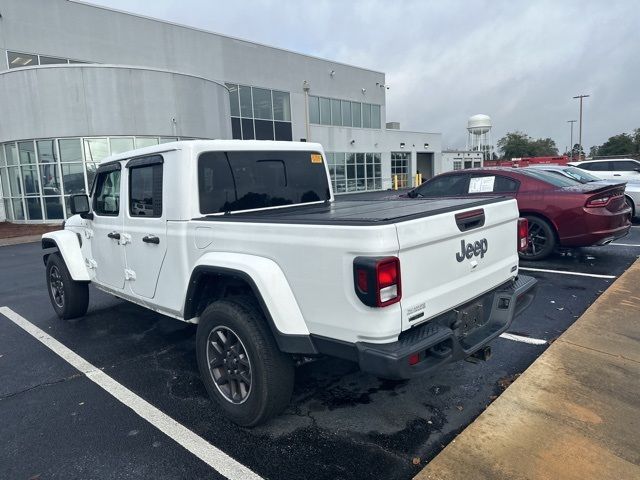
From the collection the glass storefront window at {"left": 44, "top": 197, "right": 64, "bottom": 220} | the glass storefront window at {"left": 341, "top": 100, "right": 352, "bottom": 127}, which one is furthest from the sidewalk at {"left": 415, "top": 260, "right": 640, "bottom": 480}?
the glass storefront window at {"left": 341, "top": 100, "right": 352, "bottom": 127}

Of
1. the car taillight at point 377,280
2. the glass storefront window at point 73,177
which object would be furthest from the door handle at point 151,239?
the glass storefront window at point 73,177

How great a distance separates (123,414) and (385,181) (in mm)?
35325

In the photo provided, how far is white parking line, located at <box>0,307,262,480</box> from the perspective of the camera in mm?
2732

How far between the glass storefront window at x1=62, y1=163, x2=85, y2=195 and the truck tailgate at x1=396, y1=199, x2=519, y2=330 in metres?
18.5

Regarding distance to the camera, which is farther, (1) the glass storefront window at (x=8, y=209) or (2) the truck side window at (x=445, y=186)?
(1) the glass storefront window at (x=8, y=209)

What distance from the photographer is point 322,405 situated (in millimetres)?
3445

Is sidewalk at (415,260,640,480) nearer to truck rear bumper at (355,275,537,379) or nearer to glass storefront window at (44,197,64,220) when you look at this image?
truck rear bumper at (355,275,537,379)

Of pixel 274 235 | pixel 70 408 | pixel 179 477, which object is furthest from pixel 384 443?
pixel 70 408

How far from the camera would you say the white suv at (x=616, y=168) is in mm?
13866

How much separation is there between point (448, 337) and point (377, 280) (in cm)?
67

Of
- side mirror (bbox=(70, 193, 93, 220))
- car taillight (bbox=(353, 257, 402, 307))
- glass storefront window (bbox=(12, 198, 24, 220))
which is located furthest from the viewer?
glass storefront window (bbox=(12, 198, 24, 220))

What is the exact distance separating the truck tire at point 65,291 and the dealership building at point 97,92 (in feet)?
46.2

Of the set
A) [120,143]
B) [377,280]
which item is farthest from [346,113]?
[377,280]

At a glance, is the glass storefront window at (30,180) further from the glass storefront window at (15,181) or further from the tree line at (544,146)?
the tree line at (544,146)
